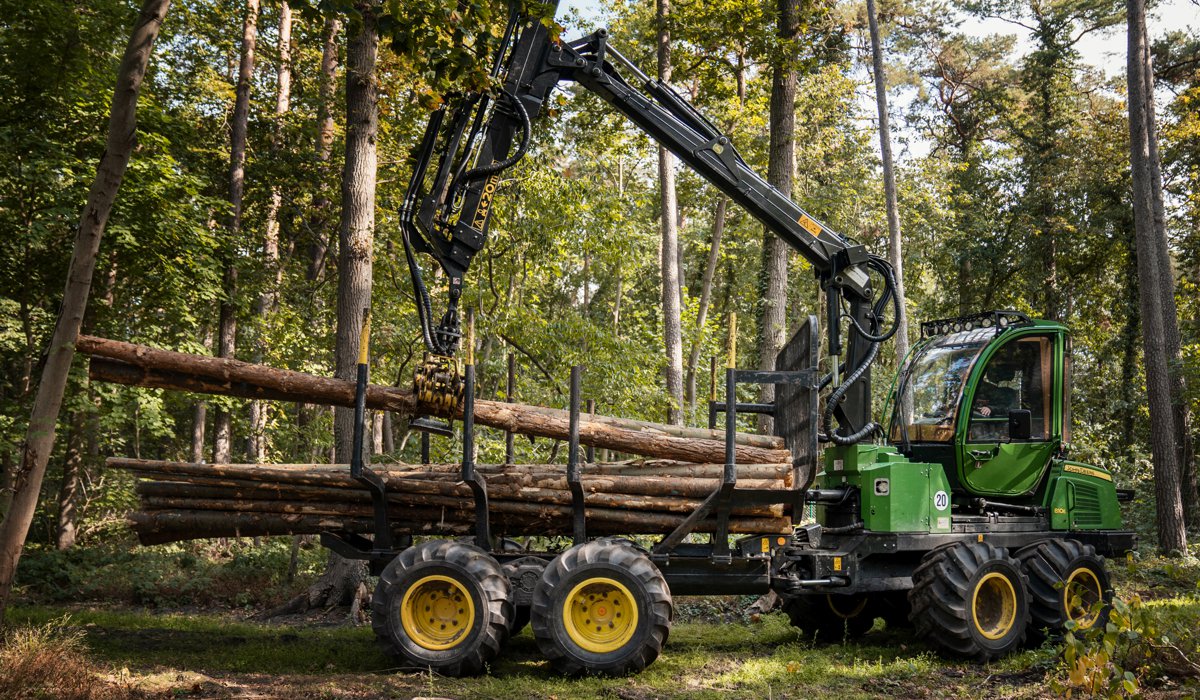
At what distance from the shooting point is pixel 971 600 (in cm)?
767

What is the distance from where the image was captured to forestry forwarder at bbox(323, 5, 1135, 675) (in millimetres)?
7211

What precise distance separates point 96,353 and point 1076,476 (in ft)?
30.3

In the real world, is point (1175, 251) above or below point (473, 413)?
above

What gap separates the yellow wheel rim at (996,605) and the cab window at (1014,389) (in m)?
1.42

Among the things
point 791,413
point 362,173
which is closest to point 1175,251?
point 791,413

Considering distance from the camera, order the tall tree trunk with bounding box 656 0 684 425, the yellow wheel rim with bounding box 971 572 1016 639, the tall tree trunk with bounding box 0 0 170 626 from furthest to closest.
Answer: the tall tree trunk with bounding box 656 0 684 425
the yellow wheel rim with bounding box 971 572 1016 639
the tall tree trunk with bounding box 0 0 170 626

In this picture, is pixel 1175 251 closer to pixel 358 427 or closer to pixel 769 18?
pixel 769 18

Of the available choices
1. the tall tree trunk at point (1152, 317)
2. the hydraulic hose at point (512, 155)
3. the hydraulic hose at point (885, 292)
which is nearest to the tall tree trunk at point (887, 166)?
the tall tree trunk at point (1152, 317)

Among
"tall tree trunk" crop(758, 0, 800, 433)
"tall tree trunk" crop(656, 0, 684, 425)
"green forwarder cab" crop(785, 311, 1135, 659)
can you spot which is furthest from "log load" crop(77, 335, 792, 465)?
"tall tree trunk" crop(656, 0, 684, 425)

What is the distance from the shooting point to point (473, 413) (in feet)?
24.7

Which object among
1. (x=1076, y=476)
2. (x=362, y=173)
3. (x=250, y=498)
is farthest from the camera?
(x=362, y=173)

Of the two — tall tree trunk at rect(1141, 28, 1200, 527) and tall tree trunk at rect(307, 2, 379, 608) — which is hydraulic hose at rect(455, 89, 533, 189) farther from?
tall tree trunk at rect(1141, 28, 1200, 527)

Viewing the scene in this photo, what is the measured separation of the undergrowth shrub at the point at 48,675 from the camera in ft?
17.5

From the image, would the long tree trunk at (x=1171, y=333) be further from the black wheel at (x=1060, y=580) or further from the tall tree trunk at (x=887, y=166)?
the black wheel at (x=1060, y=580)
